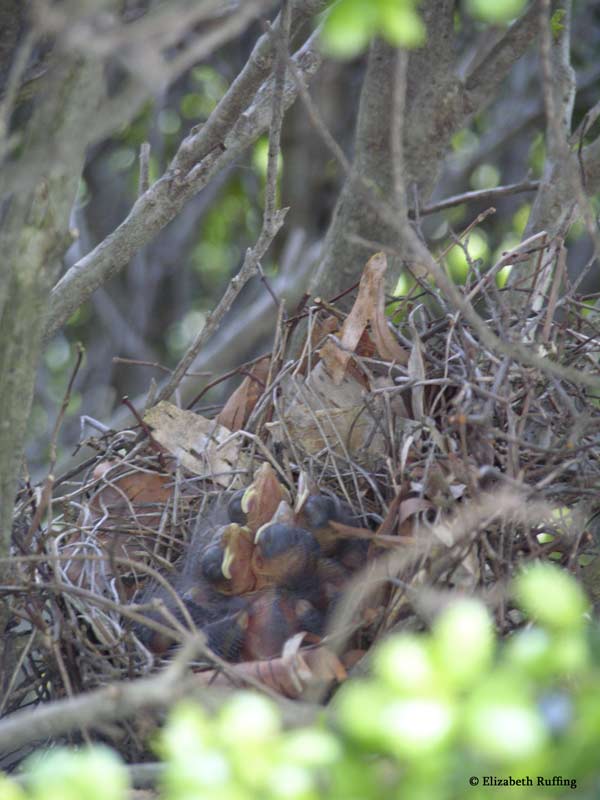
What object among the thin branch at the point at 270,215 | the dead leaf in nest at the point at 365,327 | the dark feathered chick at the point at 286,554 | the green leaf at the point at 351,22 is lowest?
the dark feathered chick at the point at 286,554

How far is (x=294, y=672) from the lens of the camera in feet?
3.36

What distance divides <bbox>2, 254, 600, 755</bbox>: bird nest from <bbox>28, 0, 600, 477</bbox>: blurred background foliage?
1566 millimetres

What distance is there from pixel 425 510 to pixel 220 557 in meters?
0.29

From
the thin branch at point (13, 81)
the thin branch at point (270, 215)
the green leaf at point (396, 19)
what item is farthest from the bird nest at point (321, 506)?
the thin branch at point (13, 81)

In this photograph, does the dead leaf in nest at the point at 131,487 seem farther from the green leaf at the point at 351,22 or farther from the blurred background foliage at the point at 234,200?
the blurred background foliage at the point at 234,200

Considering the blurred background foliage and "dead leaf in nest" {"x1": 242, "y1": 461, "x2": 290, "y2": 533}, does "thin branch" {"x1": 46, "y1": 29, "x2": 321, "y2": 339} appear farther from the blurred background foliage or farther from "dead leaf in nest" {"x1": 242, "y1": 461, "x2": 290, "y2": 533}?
the blurred background foliage

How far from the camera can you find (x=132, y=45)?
2.20 ft

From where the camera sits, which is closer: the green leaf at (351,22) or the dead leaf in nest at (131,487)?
the green leaf at (351,22)

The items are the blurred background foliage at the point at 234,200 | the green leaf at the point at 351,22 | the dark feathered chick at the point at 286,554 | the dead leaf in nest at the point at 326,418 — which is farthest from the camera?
the blurred background foliage at the point at 234,200

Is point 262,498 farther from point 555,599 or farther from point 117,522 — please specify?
point 555,599

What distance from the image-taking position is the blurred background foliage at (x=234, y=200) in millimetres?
3580

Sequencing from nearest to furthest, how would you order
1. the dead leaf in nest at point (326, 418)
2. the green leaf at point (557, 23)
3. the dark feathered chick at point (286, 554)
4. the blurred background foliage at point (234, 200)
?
the dark feathered chick at point (286, 554)
the dead leaf in nest at point (326, 418)
the green leaf at point (557, 23)
the blurred background foliage at point (234, 200)

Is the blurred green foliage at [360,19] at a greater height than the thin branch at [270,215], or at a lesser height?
greater

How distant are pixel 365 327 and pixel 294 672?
0.60m
